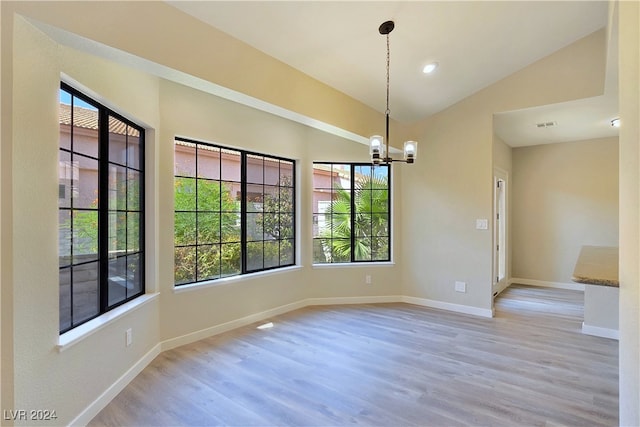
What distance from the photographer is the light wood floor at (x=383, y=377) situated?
2.17 meters

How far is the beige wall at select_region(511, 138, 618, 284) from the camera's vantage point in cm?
549

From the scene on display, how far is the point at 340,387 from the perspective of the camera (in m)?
2.52

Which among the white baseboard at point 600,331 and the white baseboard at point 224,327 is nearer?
the white baseboard at point 224,327

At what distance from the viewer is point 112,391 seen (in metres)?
2.37

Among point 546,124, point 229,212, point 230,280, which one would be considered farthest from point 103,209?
point 546,124

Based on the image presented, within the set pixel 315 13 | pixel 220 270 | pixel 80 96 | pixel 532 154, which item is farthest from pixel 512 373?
pixel 532 154

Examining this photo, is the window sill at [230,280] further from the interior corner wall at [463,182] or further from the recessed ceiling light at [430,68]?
the recessed ceiling light at [430,68]

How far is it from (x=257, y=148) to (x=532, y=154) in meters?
5.41

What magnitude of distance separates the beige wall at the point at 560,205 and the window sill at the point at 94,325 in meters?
6.65

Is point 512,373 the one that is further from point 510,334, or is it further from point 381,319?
point 381,319

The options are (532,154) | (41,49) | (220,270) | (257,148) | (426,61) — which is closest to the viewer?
(41,49)

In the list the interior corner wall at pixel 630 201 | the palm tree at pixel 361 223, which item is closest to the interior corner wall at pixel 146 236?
the palm tree at pixel 361 223

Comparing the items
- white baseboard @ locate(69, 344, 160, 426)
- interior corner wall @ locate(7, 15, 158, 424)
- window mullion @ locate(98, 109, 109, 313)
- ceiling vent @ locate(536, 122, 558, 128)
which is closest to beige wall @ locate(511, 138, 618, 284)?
ceiling vent @ locate(536, 122, 558, 128)

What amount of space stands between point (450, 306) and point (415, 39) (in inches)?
139
